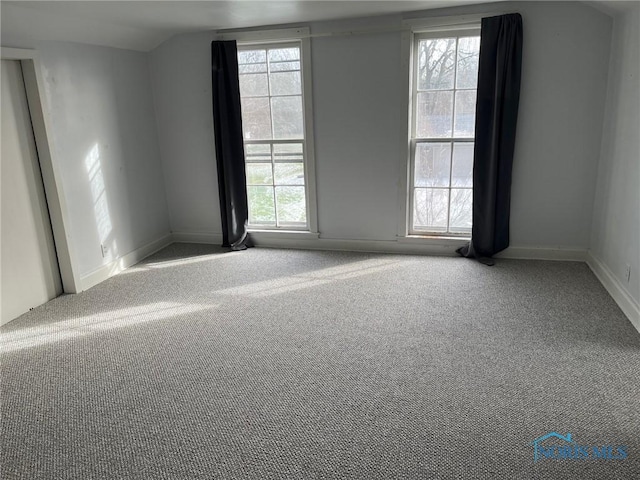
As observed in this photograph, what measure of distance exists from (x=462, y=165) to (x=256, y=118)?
2130 millimetres

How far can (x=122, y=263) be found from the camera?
4.60 metres

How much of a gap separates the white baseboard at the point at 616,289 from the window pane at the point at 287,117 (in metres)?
2.98

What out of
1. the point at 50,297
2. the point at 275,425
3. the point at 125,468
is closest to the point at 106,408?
the point at 125,468

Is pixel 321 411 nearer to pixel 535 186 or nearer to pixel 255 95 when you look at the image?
pixel 535 186

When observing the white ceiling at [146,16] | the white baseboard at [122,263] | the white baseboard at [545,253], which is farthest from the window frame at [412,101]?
the white baseboard at [122,263]

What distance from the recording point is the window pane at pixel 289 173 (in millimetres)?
4906

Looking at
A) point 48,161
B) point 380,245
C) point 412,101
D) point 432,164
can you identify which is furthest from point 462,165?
point 48,161

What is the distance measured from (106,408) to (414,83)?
363 cm

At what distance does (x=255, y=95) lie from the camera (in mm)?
4832

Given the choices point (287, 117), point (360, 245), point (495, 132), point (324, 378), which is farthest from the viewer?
point (360, 245)

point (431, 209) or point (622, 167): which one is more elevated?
point (622, 167)

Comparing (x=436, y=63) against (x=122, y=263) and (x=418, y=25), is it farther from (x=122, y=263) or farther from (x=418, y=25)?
(x=122, y=263)

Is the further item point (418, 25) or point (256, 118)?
point (256, 118)

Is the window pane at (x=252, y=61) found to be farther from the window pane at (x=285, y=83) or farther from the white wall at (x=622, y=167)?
the white wall at (x=622, y=167)
